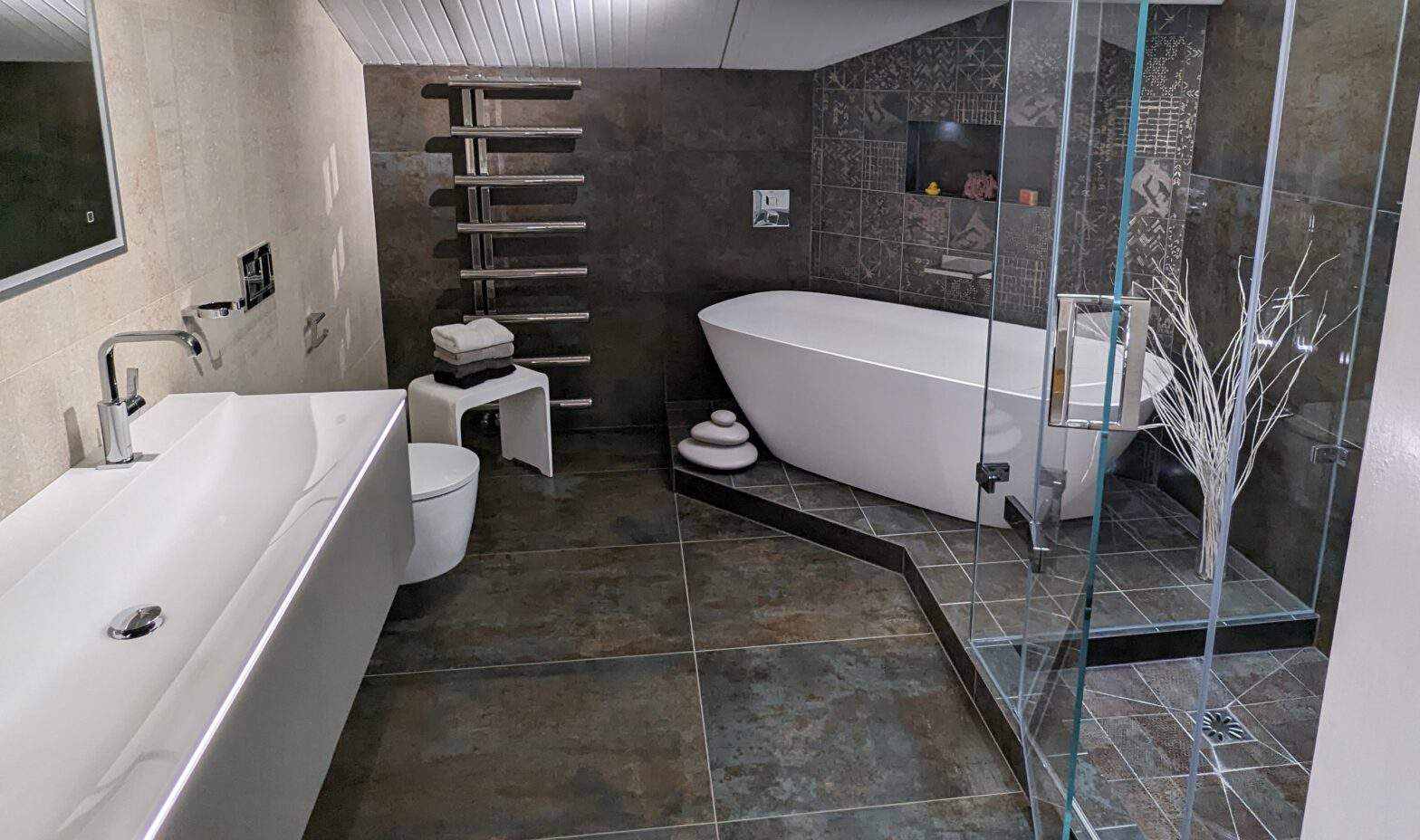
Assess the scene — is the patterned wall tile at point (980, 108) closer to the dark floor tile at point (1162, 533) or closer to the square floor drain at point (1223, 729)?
the dark floor tile at point (1162, 533)

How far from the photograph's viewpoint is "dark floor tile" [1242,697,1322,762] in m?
1.26

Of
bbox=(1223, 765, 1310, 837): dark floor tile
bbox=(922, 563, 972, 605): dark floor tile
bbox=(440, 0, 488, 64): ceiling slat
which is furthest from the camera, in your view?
bbox=(440, 0, 488, 64): ceiling slat

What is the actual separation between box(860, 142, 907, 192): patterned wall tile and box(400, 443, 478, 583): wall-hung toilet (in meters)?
2.33

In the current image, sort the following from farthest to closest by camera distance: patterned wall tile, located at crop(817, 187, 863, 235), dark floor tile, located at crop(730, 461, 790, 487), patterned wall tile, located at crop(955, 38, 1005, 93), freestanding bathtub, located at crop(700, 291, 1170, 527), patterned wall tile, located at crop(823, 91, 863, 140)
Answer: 1. patterned wall tile, located at crop(817, 187, 863, 235)
2. patterned wall tile, located at crop(823, 91, 863, 140)
3. patterned wall tile, located at crop(955, 38, 1005, 93)
4. dark floor tile, located at crop(730, 461, 790, 487)
5. freestanding bathtub, located at crop(700, 291, 1170, 527)

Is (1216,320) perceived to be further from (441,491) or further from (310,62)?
(310,62)

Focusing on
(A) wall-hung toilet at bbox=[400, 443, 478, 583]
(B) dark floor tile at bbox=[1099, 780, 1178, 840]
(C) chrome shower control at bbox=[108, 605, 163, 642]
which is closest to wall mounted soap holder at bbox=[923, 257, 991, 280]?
(A) wall-hung toilet at bbox=[400, 443, 478, 583]

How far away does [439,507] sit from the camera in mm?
3461

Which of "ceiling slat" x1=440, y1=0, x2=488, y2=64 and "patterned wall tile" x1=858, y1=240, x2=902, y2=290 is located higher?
"ceiling slat" x1=440, y1=0, x2=488, y2=64

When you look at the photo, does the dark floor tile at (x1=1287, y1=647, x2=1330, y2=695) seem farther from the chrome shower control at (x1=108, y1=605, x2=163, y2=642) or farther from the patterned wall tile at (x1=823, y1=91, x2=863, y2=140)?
the patterned wall tile at (x1=823, y1=91, x2=863, y2=140)

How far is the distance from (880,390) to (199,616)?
2579 mm

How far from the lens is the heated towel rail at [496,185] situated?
15.4 ft

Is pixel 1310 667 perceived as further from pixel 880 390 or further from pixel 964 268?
pixel 964 268

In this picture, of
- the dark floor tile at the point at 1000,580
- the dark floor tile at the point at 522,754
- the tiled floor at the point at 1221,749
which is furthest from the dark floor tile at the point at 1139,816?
the dark floor tile at the point at 522,754

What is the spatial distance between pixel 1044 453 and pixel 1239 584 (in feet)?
2.62
